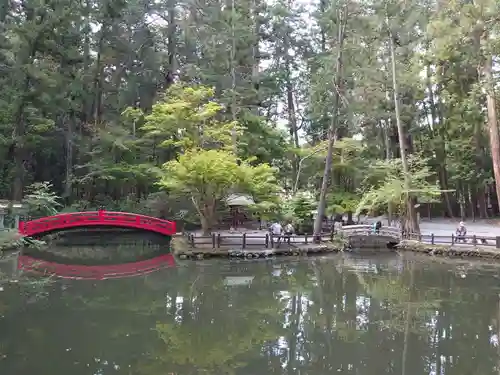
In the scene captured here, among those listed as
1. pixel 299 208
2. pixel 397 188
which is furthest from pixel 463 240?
pixel 299 208

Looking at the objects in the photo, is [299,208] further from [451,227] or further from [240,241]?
[451,227]

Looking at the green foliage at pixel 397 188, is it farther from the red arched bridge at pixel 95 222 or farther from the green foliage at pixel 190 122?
the red arched bridge at pixel 95 222

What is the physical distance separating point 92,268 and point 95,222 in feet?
15.9

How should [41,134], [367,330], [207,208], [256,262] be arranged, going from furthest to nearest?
1. [41,134]
2. [207,208]
3. [256,262]
4. [367,330]

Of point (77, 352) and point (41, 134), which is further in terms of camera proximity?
point (41, 134)

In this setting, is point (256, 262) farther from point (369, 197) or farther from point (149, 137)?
point (149, 137)

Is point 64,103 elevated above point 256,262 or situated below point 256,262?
above

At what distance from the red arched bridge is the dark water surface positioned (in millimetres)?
6211

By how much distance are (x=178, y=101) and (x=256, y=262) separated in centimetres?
841

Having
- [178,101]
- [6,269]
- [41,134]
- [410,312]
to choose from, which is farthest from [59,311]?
[41,134]

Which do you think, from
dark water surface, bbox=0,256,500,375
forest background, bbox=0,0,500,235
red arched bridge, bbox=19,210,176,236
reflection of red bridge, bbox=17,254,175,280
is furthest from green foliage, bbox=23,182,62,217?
dark water surface, bbox=0,256,500,375

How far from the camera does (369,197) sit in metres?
20.3

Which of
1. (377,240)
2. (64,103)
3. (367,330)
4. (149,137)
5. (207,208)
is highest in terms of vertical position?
(64,103)

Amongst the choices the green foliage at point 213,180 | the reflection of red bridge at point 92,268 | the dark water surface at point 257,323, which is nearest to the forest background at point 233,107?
the green foliage at point 213,180
